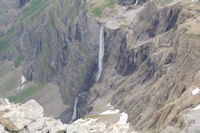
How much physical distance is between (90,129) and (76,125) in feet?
7.05

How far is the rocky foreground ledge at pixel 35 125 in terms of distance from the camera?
48.2m

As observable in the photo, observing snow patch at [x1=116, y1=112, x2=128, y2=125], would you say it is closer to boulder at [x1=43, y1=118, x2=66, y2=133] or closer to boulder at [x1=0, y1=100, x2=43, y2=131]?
boulder at [x1=43, y1=118, x2=66, y2=133]

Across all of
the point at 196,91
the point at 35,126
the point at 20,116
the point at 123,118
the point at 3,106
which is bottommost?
the point at 123,118

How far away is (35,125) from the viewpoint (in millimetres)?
49656

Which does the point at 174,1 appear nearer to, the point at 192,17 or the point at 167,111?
the point at 192,17

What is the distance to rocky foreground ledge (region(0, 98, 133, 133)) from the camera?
4816 centimetres

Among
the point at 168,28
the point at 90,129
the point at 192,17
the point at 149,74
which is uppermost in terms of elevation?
the point at 90,129

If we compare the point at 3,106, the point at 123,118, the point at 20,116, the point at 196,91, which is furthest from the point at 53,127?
the point at 123,118

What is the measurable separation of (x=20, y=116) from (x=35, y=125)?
245cm

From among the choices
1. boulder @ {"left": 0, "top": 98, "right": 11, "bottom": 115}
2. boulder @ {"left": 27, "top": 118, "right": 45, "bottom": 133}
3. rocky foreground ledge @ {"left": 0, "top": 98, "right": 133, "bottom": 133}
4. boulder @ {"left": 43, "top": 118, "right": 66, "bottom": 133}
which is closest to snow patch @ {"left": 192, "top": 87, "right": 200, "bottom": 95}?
rocky foreground ledge @ {"left": 0, "top": 98, "right": 133, "bottom": 133}

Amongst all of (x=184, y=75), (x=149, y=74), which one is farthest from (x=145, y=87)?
(x=184, y=75)

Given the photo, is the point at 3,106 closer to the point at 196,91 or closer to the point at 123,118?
the point at 196,91

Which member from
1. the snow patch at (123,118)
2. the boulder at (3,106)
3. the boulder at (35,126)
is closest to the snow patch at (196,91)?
the boulder at (35,126)

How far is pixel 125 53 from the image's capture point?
592 feet
